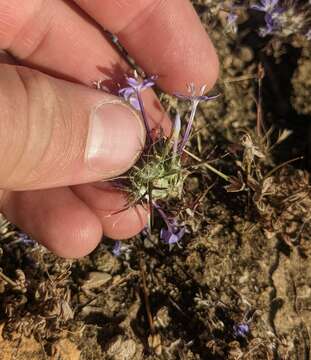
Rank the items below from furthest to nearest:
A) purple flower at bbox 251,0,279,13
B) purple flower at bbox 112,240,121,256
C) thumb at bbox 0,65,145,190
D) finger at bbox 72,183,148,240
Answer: purple flower at bbox 251,0,279,13, purple flower at bbox 112,240,121,256, finger at bbox 72,183,148,240, thumb at bbox 0,65,145,190

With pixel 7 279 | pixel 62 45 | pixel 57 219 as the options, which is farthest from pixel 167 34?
pixel 7 279

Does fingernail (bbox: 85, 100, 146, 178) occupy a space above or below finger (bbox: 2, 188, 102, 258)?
above

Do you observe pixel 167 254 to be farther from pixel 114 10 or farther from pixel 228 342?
pixel 114 10

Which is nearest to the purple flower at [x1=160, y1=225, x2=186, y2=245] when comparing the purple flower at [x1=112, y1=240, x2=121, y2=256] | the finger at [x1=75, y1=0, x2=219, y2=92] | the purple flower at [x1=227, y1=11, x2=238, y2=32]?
the purple flower at [x1=112, y1=240, x2=121, y2=256]

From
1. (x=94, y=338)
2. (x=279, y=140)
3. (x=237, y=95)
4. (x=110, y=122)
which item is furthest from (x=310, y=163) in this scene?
(x=94, y=338)

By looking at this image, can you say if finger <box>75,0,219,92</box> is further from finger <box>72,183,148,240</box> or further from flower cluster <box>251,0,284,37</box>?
finger <box>72,183,148,240</box>

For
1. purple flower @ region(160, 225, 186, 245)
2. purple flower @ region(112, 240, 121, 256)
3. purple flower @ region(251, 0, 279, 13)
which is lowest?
purple flower @ region(112, 240, 121, 256)

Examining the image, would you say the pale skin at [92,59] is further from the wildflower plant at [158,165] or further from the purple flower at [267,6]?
the purple flower at [267,6]
